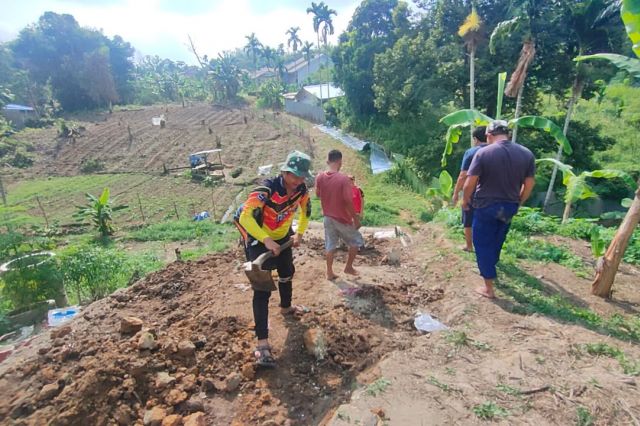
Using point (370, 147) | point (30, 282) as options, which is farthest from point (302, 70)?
point (30, 282)

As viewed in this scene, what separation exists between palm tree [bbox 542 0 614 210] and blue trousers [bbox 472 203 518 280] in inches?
414

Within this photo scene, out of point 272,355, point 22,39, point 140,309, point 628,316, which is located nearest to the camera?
point 272,355

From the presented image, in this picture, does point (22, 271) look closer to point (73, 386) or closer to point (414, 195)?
point (73, 386)

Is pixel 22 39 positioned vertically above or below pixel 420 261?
above

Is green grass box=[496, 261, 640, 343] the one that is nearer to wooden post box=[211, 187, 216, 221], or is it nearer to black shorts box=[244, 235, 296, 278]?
black shorts box=[244, 235, 296, 278]

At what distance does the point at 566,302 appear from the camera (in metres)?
4.08

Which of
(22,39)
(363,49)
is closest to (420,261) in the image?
(363,49)

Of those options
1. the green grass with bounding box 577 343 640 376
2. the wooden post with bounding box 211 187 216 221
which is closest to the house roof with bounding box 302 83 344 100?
the wooden post with bounding box 211 187 216 221

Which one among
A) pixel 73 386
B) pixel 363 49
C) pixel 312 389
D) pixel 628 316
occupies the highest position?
pixel 363 49

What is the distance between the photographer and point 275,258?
142 inches

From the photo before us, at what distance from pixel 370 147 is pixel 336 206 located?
18273mm

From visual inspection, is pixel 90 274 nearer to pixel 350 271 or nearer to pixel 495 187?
pixel 350 271

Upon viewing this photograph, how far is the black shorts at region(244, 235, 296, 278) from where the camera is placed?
348cm

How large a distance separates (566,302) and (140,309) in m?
4.98
